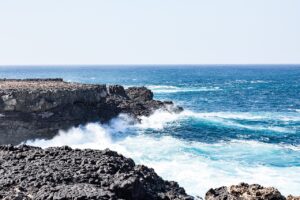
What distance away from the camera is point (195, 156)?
38.0 meters

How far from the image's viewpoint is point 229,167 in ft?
112

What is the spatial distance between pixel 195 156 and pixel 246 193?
20.8 m

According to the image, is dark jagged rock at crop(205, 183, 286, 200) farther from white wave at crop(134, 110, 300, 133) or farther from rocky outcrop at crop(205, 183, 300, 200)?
white wave at crop(134, 110, 300, 133)

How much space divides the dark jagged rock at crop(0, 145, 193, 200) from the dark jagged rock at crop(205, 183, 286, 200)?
160 centimetres

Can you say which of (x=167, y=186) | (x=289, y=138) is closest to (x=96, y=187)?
(x=167, y=186)

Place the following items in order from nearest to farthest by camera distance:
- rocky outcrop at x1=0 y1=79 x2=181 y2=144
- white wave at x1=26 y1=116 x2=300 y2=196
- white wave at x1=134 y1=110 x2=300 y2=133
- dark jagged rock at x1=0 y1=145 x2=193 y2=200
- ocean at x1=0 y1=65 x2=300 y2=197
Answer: dark jagged rock at x1=0 y1=145 x2=193 y2=200 < white wave at x1=26 y1=116 x2=300 y2=196 < ocean at x1=0 y1=65 x2=300 y2=197 < rocky outcrop at x1=0 y1=79 x2=181 y2=144 < white wave at x1=134 y1=110 x2=300 y2=133

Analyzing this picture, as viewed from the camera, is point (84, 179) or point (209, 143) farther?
point (209, 143)

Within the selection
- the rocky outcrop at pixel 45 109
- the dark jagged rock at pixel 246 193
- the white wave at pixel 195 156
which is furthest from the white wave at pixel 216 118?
the dark jagged rock at pixel 246 193

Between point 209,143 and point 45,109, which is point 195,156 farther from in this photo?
point 45,109

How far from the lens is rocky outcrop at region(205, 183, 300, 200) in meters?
16.8

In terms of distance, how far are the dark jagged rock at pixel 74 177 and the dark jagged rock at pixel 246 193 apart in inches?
63.0

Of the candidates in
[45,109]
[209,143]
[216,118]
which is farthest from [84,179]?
[216,118]

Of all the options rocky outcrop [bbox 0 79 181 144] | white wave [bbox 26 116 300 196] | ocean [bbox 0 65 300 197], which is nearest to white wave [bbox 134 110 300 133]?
ocean [bbox 0 65 300 197]

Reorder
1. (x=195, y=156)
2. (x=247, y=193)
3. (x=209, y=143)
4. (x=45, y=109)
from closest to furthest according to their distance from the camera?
(x=247, y=193) < (x=195, y=156) < (x=45, y=109) < (x=209, y=143)
